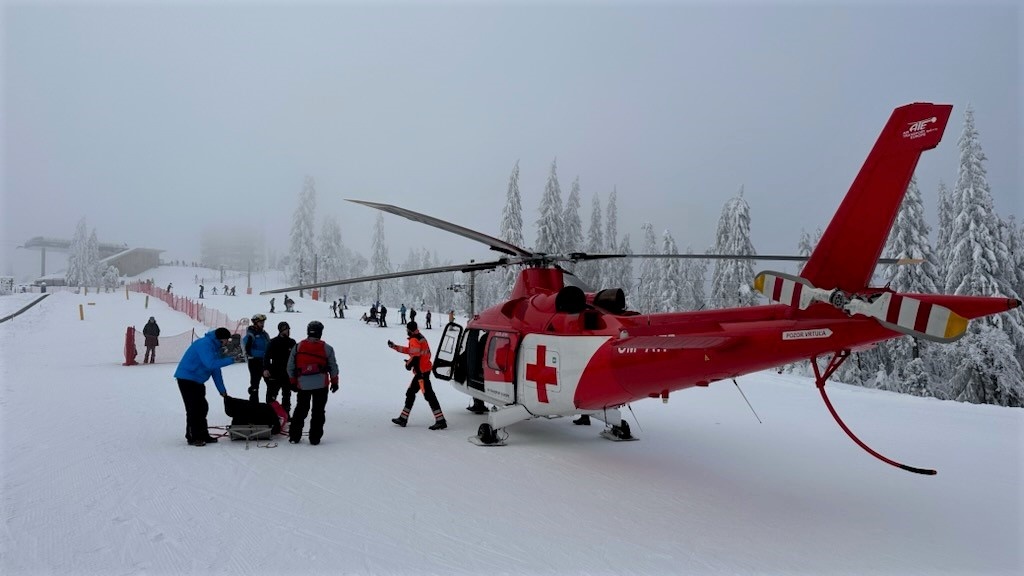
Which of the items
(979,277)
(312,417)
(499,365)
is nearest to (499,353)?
(499,365)

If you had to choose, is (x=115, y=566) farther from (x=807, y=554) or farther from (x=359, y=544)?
(x=807, y=554)

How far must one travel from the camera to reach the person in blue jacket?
7.50 meters

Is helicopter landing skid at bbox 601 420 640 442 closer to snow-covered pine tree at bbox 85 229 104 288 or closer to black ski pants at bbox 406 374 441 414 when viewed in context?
black ski pants at bbox 406 374 441 414

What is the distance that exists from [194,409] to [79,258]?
85.6 metres

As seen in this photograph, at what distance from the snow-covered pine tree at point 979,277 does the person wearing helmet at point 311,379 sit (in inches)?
937

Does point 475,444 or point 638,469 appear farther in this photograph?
point 475,444

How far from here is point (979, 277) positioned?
67.9 feet

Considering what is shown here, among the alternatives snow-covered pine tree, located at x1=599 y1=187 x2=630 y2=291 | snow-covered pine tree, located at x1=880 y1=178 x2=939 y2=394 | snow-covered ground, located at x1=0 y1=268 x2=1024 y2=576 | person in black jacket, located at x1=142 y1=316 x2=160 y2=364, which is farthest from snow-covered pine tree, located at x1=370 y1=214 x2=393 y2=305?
snow-covered ground, located at x1=0 y1=268 x2=1024 y2=576

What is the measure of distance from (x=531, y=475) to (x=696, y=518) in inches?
82.8

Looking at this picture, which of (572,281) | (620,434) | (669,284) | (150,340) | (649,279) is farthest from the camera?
(649,279)

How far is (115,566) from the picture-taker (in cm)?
405

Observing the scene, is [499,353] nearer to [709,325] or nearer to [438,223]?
[438,223]

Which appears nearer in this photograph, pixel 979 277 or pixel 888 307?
pixel 888 307

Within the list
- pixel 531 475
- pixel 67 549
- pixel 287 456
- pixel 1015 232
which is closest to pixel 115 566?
pixel 67 549
